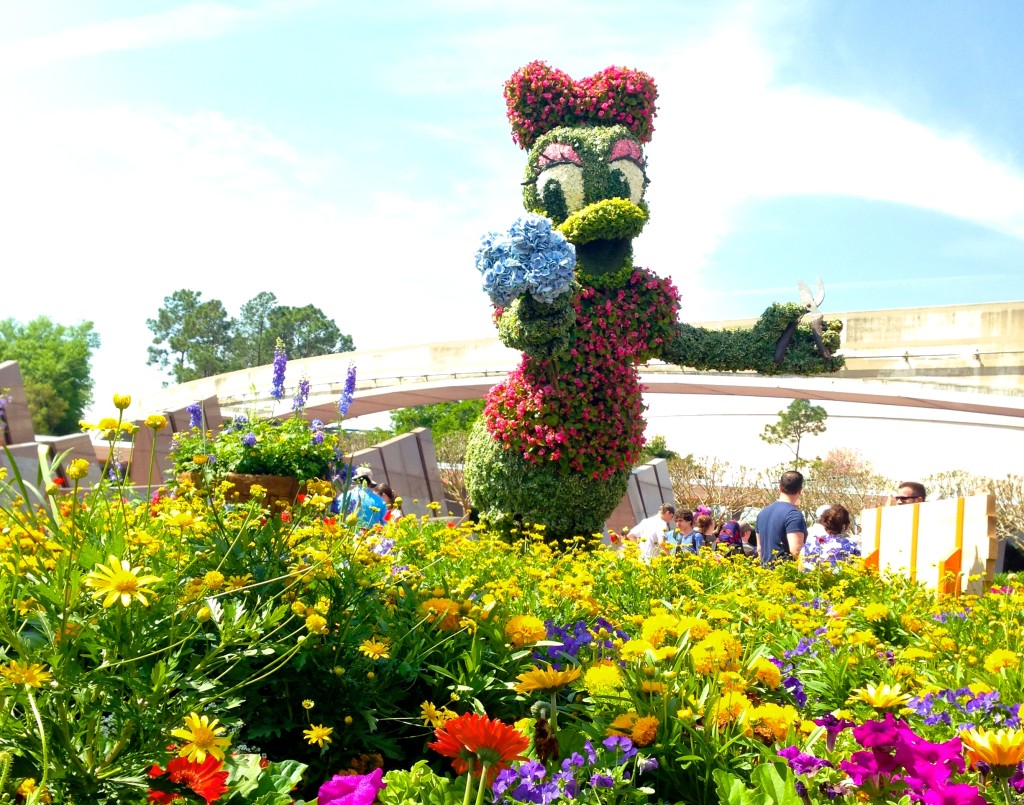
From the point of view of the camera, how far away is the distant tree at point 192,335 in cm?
6406

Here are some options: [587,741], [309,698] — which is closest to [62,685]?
[309,698]

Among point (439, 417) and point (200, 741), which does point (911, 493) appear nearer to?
point (200, 741)

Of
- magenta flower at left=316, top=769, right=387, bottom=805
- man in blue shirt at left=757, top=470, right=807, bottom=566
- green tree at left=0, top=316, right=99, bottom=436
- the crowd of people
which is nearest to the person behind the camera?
magenta flower at left=316, top=769, right=387, bottom=805

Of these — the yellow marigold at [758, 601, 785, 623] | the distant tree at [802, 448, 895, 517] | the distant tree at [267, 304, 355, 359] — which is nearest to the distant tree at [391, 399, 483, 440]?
the distant tree at [802, 448, 895, 517]

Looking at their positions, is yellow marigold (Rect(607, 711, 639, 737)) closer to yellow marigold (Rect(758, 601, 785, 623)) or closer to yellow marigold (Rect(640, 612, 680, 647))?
yellow marigold (Rect(640, 612, 680, 647))

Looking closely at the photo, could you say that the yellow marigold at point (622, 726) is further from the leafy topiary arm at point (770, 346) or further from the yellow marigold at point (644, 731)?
the leafy topiary arm at point (770, 346)

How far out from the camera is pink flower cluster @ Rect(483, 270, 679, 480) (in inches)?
297

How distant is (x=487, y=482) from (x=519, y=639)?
559 centimetres

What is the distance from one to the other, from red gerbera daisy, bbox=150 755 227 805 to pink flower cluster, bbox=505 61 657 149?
24.8 feet

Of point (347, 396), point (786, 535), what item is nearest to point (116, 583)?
point (786, 535)

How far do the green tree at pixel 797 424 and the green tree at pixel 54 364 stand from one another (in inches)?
1323

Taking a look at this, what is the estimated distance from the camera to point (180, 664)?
6.38 feet

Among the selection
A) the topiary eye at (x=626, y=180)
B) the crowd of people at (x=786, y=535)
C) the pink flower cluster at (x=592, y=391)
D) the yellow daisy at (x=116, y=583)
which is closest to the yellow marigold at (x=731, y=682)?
the yellow daisy at (x=116, y=583)

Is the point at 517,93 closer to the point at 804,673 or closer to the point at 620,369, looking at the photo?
the point at 620,369
